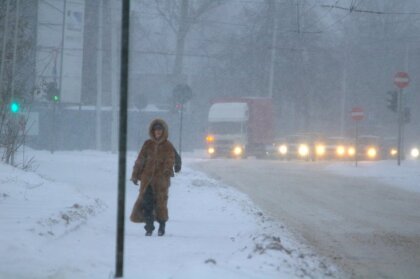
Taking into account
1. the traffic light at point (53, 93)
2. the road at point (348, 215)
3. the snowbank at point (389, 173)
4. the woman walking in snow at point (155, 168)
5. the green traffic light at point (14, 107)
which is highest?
the traffic light at point (53, 93)

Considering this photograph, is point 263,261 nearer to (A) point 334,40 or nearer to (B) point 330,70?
(B) point 330,70

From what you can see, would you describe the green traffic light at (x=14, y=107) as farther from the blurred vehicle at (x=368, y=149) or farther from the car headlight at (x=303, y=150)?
the blurred vehicle at (x=368, y=149)

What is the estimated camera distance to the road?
31.0 ft

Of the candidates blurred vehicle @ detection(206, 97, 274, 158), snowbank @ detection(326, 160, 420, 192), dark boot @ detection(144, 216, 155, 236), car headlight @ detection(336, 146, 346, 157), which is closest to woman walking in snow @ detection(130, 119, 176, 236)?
dark boot @ detection(144, 216, 155, 236)

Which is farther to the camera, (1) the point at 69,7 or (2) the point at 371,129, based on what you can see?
(2) the point at 371,129

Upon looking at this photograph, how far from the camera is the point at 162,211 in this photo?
33.9 ft

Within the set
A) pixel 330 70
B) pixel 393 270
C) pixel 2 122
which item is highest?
pixel 330 70

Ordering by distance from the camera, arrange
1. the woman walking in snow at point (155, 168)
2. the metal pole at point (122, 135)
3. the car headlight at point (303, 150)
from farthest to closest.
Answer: the car headlight at point (303, 150), the woman walking in snow at point (155, 168), the metal pole at point (122, 135)

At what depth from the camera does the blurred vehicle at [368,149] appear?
4397 centimetres

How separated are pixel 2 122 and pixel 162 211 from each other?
367 inches

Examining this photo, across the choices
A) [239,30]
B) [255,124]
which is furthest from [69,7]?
[239,30]

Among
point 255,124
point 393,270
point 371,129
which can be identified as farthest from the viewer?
point 371,129

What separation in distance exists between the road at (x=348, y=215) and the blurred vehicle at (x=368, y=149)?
17391mm

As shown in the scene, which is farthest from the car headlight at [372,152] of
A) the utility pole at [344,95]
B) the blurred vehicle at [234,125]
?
the utility pole at [344,95]
